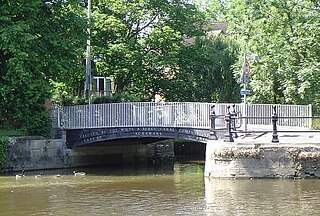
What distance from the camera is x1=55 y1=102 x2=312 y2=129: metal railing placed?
27.7 metres

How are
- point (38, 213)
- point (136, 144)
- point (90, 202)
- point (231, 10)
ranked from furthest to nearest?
point (231, 10)
point (136, 144)
point (90, 202)
point (38, 213)

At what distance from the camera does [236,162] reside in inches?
910

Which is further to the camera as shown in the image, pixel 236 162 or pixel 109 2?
pixel 109 2

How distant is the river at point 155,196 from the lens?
17.4 m

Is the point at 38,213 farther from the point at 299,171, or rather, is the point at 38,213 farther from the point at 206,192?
the point at 299,171

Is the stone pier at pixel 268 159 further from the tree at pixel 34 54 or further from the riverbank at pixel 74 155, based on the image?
the tree at pixel 34 54

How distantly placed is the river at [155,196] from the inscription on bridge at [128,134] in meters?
1.81

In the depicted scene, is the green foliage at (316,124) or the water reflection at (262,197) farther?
the green foliage at (316,124)

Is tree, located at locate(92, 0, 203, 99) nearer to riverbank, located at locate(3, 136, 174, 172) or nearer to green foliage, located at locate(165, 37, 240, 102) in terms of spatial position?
green foliage, located at locate(165, 37, 240, 102)

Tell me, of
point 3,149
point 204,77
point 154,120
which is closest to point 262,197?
point 154,120

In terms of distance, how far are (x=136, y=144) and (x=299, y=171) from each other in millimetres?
14470

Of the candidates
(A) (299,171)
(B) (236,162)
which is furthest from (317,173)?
(B) (236,162)

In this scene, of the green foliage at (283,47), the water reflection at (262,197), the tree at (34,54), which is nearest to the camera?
the water reflection at (262,197)

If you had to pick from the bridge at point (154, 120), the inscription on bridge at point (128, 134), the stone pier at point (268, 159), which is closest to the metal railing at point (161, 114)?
the bridge at point (154, 120)
